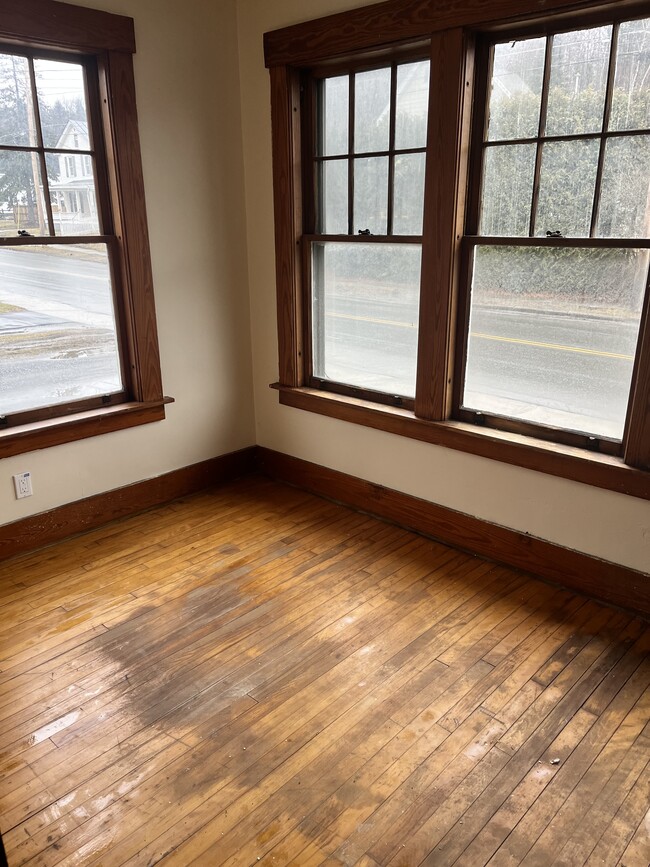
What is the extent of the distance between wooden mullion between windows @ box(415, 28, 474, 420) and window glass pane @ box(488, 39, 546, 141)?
108mm

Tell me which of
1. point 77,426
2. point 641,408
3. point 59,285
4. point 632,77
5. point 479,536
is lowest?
point 479,536

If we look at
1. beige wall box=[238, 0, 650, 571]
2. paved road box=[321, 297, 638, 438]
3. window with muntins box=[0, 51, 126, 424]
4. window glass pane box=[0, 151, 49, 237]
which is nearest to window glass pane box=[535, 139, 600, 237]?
paved road box=[321, 297, 638, 438]

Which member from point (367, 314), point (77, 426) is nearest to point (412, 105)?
point (367, 314)

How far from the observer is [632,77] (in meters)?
2.21

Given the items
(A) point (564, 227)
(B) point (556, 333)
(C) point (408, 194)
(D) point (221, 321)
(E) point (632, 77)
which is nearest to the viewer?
(E) point (632, 77)

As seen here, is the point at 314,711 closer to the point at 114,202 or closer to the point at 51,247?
the point at 51,247

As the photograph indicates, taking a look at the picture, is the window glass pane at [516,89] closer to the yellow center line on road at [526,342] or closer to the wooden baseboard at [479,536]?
the yellow center line on road at [526,342]

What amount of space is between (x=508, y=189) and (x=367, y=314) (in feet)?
3.02

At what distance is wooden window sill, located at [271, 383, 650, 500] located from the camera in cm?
247

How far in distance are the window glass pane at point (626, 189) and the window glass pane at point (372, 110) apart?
1039 millimetres

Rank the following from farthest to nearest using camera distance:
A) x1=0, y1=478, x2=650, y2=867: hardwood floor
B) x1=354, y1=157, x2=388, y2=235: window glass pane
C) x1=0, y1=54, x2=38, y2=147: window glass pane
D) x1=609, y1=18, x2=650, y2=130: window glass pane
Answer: x1=354, y1=157, x2=388, y2=235: window glass pane
x1=0, y1=54, x2=38, y2=147: window glass pane
x1=609, y1=18, x2=650, y2=130: window glass pane
x1=0, y1=478, x2=650, y2=867: hardwood floor

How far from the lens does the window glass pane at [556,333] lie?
242 cm

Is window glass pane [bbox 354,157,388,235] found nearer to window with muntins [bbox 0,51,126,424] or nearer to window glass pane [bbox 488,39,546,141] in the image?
window glass pane [bbox 488,39,546,141]

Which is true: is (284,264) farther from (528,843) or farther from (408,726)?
(528,843)
